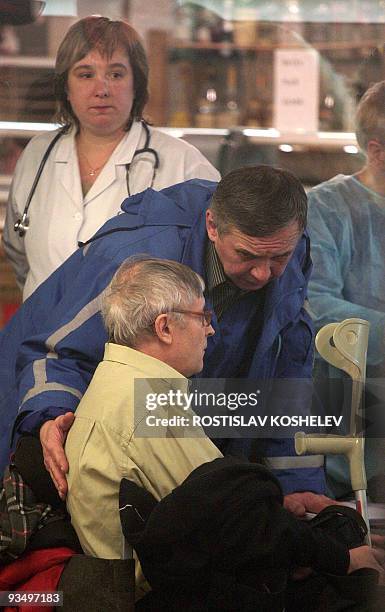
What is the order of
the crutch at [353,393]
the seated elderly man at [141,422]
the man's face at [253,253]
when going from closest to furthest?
the seated elderly man at [141,422]
the man's face at [253,253]
the crutch at [353,393]

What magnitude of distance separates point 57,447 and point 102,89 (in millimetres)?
909

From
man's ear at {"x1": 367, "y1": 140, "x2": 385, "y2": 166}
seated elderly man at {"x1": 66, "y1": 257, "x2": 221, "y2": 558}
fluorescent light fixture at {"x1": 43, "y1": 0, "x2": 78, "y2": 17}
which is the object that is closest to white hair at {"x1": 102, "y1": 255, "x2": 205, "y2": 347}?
seated elderly man at {"x1": 66, "y1": 257, "x2": 221, "y2": 558}

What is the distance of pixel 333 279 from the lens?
2908 millimetres

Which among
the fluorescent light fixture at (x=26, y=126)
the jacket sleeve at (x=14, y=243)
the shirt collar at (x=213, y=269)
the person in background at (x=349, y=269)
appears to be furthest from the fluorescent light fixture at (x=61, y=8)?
the person in background at (x=349, y=269)

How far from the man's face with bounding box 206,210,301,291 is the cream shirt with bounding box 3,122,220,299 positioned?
210mm

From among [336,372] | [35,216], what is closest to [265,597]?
[336,372]

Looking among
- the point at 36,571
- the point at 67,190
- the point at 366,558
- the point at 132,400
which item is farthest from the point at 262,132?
the point at 36,571

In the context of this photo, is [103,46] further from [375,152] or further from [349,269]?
[349,269]

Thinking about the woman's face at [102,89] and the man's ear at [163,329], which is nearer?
the man's ear at [163,329]

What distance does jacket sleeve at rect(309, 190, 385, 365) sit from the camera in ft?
9.49

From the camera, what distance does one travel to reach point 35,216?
2.94 m

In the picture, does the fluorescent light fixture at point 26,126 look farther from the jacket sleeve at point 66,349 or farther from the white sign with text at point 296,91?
the white sign with text at point 296,91

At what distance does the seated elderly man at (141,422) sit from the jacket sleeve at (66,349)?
0.08 m

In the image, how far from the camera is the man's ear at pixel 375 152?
112 inches
